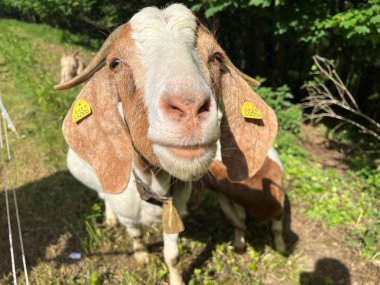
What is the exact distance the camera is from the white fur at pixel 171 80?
170 centimetres

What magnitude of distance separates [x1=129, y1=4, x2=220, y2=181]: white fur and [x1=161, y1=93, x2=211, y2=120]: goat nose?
0.07 ft

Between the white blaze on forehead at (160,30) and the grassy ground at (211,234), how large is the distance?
2448 mm

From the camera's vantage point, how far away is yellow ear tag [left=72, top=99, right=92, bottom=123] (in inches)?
96.0

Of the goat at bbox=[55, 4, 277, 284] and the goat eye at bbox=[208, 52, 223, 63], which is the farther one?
the goat eye at bbox=[208, 52, 223, 63]

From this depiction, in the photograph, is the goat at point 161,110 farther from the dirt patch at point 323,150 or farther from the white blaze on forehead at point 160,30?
the dirt patch at point 323,150

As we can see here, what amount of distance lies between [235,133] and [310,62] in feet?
19.4

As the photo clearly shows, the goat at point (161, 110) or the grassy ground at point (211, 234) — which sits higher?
the goat at point (161, 110)

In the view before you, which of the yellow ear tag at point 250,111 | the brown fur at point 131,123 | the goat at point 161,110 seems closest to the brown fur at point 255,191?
the goat at point 161,110

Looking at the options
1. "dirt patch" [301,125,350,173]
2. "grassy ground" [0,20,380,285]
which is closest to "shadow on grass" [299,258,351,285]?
"grassy ground" [0,20,380,285]

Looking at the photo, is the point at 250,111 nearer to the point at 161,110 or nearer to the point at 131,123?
the point at 131,123

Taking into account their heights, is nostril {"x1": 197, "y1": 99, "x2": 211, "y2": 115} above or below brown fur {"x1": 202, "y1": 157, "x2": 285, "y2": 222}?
above

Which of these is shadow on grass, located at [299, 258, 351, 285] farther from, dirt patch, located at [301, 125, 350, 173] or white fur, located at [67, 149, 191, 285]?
dirt patch, located at [301, 125, 350, 173]

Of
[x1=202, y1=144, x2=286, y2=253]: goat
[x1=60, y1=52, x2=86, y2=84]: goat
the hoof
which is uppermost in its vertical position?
[x1=60, y1=52, x2=86, y2=84]: goat

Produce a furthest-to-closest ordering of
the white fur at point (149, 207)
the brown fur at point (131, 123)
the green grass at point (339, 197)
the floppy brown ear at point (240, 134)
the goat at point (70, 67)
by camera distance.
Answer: the goat at point (70, 67), the green grass at point (339, 197), the white fur at point (149, 207), the floppy brown ear at point (240, 134), the brown fur at point (131, 123)
